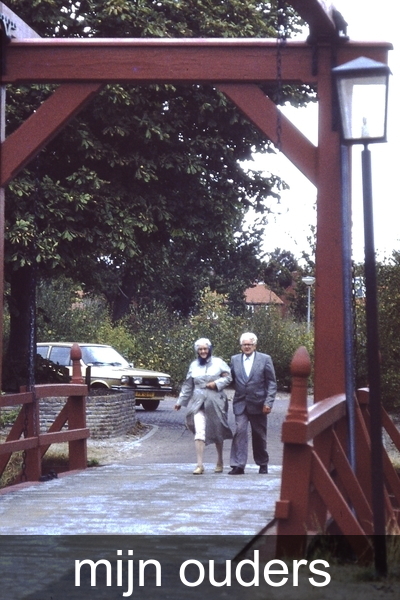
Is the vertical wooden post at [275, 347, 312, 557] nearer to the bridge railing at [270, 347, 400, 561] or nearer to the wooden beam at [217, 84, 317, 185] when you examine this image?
the bridge railing at [270, 347, 400, 561]

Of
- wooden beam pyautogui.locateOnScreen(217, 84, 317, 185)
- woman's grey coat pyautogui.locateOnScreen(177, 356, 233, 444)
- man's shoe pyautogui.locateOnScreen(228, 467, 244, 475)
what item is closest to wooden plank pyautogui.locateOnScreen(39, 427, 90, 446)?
woman's grey coat pyautogui.locateOnScreen(177, 356, 233, 444)

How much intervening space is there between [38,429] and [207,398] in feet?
8.37

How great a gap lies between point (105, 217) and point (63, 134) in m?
1.57

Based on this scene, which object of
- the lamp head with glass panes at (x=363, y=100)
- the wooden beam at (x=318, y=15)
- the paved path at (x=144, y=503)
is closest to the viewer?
the lamp head with glass panes at (x=363, y=100)

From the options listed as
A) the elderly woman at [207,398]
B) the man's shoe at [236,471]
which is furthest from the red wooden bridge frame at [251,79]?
the elderly woman at [207,398]

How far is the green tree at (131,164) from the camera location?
21188 millimetres

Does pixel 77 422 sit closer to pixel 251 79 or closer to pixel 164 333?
pixel 251 79

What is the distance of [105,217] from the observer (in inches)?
846

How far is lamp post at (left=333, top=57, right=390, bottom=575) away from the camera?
24.0 feet

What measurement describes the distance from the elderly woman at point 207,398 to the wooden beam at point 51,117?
14.8 ft

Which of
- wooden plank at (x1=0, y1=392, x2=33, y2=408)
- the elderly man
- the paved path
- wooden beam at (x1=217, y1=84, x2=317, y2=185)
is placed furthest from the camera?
the elderly man

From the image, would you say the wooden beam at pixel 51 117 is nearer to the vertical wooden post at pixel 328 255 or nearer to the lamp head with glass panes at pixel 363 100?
the vertical wooden post at pixel 328 255

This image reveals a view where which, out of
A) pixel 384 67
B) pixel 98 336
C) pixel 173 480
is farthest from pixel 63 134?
pixel 98 336

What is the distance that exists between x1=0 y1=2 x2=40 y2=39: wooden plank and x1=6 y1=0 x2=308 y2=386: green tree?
358 inches
